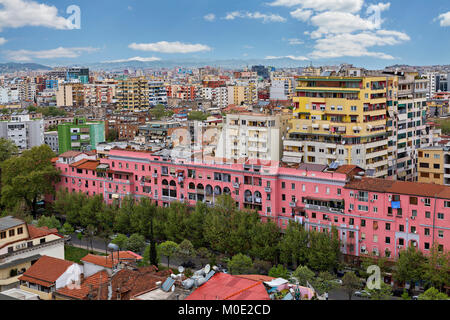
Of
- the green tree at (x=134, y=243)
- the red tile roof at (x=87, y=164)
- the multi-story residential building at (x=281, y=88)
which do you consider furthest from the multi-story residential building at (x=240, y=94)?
the green tree at (x=134, y=243)

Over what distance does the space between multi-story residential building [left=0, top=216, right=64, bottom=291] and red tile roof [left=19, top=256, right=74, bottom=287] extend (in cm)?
128

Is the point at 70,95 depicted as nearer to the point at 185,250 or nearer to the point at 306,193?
the point at 185,250

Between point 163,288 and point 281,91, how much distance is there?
40905 mm

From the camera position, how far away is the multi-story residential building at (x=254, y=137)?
17.4 metres

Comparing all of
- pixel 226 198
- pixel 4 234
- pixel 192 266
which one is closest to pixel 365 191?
pixel 226 198

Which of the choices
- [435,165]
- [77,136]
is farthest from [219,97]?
[435,165]

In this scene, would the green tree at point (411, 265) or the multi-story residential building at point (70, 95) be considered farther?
the multi-story residential building at point (70, 95)

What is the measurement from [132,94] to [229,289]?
3768 cm

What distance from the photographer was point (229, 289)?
6699mm

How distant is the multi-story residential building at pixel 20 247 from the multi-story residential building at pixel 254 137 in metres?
7.05

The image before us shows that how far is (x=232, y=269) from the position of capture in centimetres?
1173

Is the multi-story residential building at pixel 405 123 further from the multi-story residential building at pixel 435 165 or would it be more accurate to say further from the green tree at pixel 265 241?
the green tree at pixel 265 241

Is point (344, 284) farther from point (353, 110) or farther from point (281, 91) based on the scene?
point (281, 91)

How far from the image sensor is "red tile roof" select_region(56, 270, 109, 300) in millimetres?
7218
